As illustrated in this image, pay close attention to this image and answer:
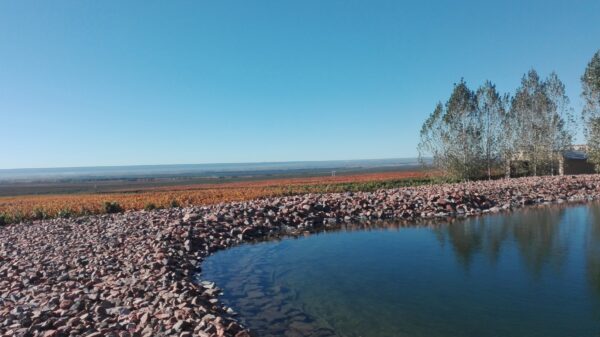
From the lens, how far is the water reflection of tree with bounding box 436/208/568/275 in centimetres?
1208

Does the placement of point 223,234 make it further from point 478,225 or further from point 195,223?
point 478,225

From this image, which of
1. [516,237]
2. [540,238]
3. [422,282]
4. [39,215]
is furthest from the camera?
[39,215]

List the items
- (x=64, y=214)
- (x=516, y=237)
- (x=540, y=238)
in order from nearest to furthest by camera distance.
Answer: (x=540, y=238), (x=516, y=237), (x=64, y=214)

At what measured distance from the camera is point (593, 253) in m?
12.2

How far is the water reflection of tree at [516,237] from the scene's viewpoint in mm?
12078

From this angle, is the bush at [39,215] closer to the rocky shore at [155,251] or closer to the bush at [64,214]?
the bush at [64,214]

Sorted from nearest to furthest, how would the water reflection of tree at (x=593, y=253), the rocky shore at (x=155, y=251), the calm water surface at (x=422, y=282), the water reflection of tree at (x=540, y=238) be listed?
the rocky shore at (x=155, y=251), the calm water surface at (x=422, y=282), the water reflection of tree at (x=593, y=253), the water reflection of tree at (x=540, y=238)

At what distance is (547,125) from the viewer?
36062 millimetres

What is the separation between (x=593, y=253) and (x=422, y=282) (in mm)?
5975

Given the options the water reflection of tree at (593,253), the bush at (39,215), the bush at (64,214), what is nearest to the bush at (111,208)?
the bush at (64,214)

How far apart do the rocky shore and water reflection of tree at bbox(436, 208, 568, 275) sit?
7.62ft

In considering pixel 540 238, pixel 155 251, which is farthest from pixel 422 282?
pixel 155 251

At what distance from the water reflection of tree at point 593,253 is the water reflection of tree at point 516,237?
25.2 inches

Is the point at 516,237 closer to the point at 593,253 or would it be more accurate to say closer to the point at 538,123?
the point at 593,253
